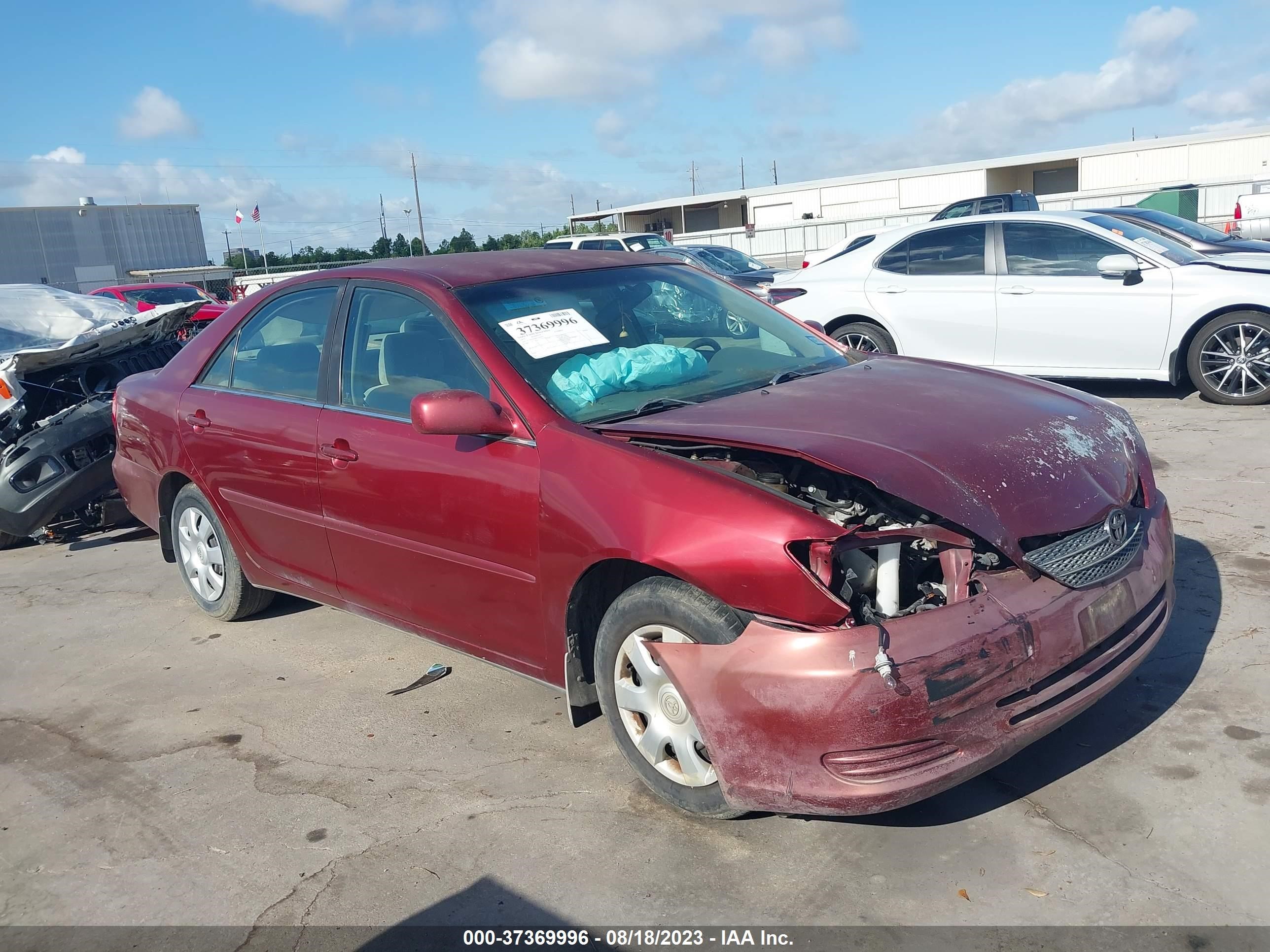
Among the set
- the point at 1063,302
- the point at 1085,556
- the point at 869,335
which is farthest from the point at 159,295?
the point at 1085,556

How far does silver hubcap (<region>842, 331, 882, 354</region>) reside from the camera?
30.4 feet

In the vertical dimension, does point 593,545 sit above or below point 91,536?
above

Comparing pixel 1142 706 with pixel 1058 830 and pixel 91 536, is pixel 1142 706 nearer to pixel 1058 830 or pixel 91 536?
pixel 1058 830

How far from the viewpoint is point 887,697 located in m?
2.57

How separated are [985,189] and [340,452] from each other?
4692cm

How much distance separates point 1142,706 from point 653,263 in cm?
264

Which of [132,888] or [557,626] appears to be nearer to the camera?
[132,888]

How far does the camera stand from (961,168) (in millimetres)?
46094

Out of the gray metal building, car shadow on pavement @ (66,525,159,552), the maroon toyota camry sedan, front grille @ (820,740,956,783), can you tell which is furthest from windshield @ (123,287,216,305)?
the gray metal building

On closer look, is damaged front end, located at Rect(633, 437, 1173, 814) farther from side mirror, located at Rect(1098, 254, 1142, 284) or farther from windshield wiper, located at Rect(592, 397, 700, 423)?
side mirror, located at Rect(1098, 254, 1142, 284)

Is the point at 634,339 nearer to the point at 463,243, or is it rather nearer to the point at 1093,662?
the point at 1093,662

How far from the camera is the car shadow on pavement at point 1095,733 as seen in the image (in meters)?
3.06

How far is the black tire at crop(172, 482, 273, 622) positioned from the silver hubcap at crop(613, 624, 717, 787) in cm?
256

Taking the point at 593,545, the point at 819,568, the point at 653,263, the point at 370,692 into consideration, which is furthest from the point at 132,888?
the point at 653,263
